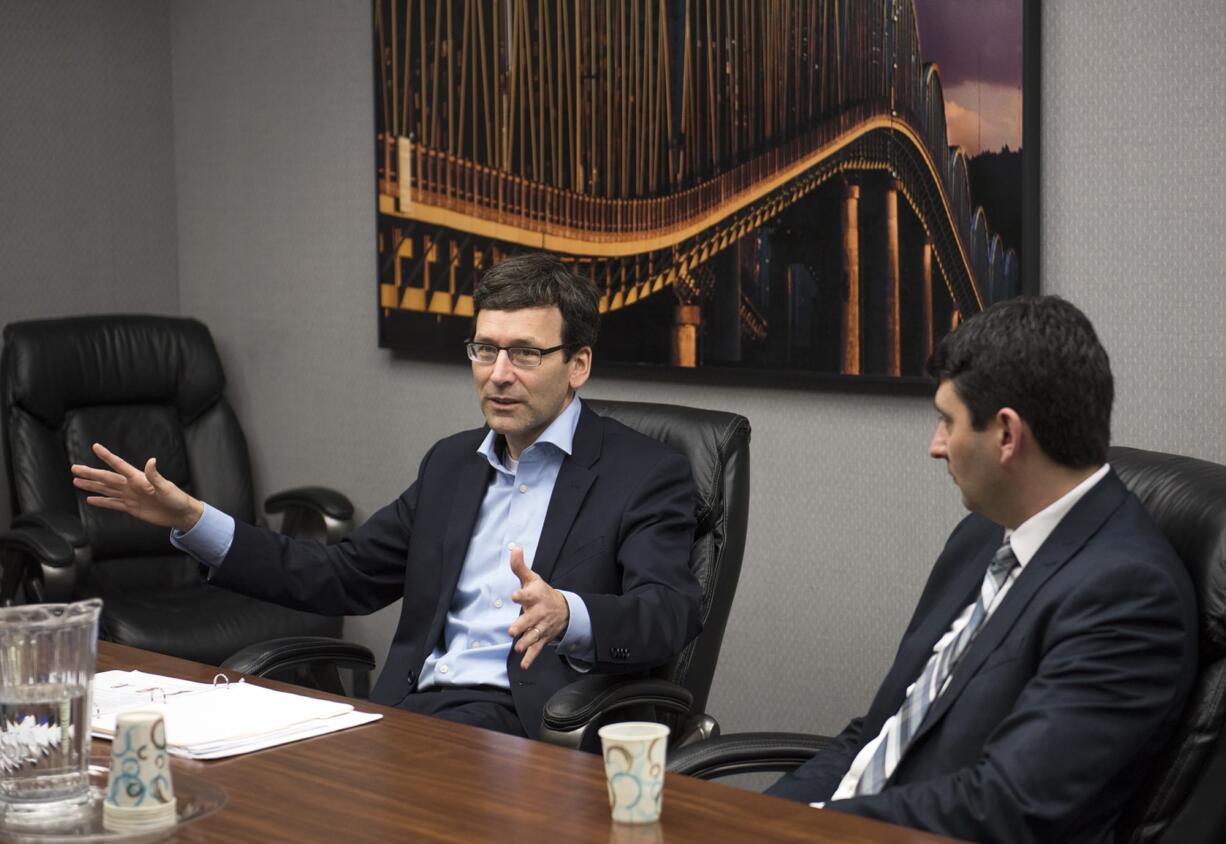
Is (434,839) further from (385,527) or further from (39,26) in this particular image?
(39,26)

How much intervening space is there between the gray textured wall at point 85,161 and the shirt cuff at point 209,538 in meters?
2.21

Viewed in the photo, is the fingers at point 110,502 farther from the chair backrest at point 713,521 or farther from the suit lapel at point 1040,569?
the suit lapel at point 1040,569

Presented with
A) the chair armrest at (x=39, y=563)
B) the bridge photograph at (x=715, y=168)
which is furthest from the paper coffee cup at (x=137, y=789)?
the chair armrest at (x=39, y=563)

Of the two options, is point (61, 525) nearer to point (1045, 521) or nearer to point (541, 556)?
point (541, 556)

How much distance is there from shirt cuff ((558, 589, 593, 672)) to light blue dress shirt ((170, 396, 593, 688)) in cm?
13

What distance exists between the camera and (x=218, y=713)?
1.94 metres

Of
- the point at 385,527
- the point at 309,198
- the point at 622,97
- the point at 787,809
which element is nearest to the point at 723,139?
the point at 622,97

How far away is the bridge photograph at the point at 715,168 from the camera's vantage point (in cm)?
304

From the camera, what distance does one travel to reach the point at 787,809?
1571mm

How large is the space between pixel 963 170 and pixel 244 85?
8.14ft

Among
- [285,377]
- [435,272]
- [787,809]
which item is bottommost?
[787,809]

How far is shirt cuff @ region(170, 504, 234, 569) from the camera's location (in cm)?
247

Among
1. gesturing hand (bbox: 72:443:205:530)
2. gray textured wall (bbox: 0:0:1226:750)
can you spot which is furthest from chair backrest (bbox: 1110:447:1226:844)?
gesturing hand (bbox: 72:443:205:530)

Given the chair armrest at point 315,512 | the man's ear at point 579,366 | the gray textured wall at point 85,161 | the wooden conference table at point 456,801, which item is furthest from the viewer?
the gray textured wall at point 85,161
